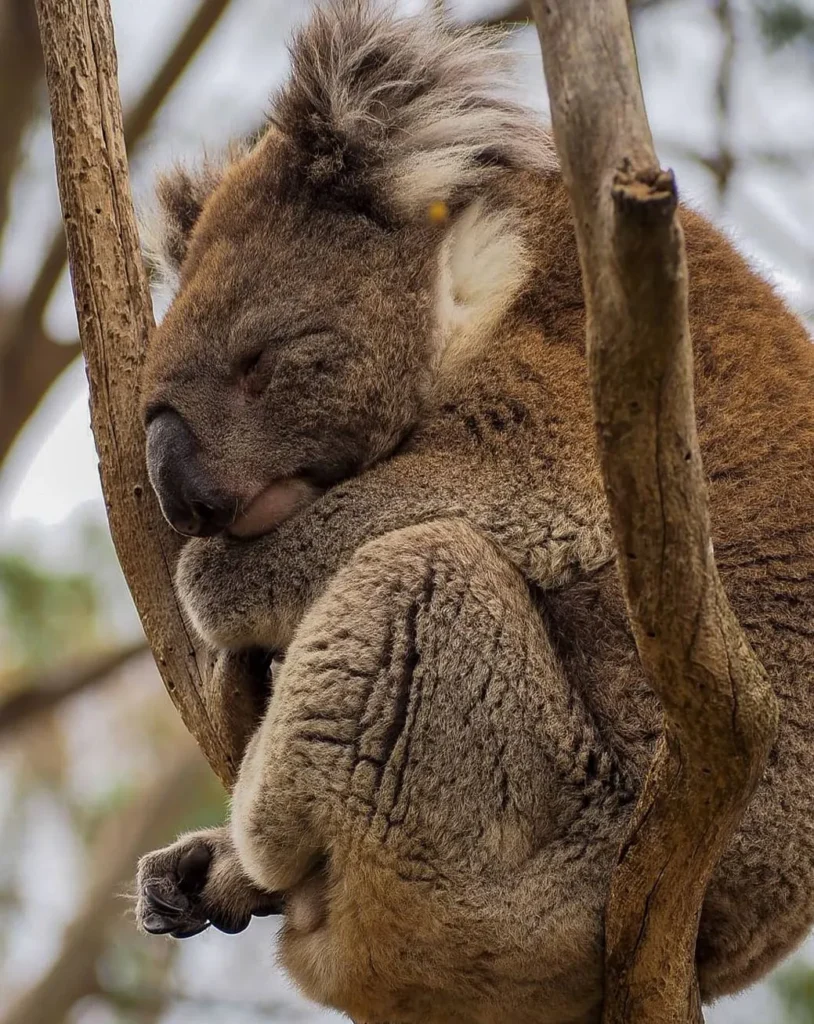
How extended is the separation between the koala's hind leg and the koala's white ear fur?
951mm

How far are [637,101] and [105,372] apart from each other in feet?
8.01

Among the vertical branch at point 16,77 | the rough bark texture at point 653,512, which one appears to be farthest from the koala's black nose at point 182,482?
the vertical branch at point 16,77

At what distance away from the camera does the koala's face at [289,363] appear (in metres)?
4.17

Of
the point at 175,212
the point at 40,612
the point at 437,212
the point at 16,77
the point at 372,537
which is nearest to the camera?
the point at 372,537

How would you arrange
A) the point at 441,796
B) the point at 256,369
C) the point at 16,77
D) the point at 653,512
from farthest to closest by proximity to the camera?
the point at 16,77 → the point at 256,369 → the point at 441,796 → the point at 653,512

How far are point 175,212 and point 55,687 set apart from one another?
5.14 metres

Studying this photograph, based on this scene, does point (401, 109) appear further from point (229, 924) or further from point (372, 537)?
point (229, 924)

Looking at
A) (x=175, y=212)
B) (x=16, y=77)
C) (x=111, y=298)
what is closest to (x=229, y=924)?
(x=111, y=298)

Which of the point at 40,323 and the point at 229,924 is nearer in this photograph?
the point at 229,924

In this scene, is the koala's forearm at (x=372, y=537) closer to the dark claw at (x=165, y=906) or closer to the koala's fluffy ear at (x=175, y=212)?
the dark claw at (x=165, y=906)

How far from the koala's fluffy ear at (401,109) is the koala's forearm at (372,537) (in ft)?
3.29

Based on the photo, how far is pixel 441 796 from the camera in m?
3.54

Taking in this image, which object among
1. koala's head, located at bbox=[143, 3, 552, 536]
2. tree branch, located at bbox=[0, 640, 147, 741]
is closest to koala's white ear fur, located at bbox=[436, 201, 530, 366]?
koala's head, located at bbox=[143, 3, 552, 536]

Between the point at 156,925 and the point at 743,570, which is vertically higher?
the point at 743,570
